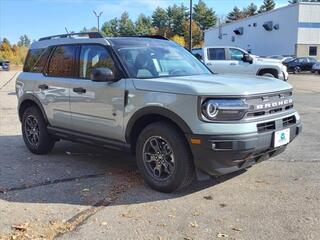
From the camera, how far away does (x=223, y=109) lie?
4.90 meters

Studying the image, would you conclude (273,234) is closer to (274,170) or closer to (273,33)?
(274,170)

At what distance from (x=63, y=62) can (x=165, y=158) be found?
2501 mm

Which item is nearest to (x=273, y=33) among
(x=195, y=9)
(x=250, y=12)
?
(x=195, y=9)

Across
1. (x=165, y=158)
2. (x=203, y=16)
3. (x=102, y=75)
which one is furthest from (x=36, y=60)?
(x=203, y=16)

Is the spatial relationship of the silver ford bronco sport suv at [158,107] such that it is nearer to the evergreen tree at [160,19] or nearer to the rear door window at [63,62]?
the rear door window at [63,62]

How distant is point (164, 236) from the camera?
4.23 m

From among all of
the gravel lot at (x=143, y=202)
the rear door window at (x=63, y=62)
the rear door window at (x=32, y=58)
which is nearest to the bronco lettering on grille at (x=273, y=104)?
the gravel lot at (x=143, y=202)

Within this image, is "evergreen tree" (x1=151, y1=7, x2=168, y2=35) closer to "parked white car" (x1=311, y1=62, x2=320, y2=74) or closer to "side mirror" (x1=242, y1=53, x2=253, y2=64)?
"parked white car" (x1=311, y1=62, x2=320, y2=74)

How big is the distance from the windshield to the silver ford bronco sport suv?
1 centimetres

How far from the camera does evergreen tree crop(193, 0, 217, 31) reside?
109 meters

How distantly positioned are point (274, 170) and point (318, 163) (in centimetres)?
77

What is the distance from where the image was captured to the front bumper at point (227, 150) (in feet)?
16.0

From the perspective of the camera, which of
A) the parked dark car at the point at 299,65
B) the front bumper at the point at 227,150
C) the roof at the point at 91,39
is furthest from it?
the parked dark car at the point at 299,65

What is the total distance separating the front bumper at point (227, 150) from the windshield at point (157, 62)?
1280mm
